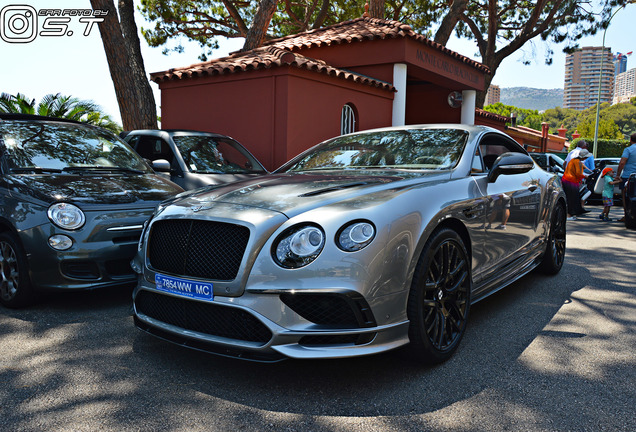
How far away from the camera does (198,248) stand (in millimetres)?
2855

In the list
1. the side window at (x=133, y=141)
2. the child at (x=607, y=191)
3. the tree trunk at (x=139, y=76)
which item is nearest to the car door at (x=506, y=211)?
the side window at (x=133, y=141)

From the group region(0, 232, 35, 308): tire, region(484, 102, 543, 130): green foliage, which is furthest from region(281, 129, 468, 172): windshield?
region(484, 102, 543, 130): green foliage

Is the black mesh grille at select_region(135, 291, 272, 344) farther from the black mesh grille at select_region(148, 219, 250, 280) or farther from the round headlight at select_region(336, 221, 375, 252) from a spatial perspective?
the round headlight at select_region(336, 221, 375, 252)

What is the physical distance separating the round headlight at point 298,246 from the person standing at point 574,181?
29.0 feet

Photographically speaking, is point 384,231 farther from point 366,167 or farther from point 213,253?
point 366,167

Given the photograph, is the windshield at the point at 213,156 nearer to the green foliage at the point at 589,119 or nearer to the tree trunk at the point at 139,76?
the tree trunk at the point at 139,76

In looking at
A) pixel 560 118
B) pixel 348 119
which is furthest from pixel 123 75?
pixel 560 118

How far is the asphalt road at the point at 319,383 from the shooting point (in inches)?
96.7

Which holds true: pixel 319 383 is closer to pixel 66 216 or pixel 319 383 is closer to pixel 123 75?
pixel 66 216

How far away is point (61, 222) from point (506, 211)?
3.46m

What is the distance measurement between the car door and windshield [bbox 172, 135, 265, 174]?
3812 mm

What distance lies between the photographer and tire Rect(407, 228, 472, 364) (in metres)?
2.85

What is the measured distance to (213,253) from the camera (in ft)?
9.16

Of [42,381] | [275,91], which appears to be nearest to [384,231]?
[42,381]
